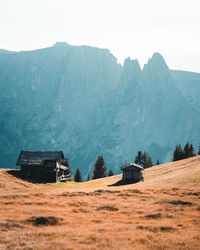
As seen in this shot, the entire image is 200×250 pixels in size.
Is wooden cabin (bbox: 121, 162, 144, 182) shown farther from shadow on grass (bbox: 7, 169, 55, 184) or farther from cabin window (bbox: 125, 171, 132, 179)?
shadow on grass (bbox: 7, 169, 55, 184)

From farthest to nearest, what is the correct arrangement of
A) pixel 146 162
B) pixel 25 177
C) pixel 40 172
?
pixel 146 162 < pixel 40 172 < pixel 25 177

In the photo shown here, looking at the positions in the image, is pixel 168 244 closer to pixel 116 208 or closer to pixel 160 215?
pixel 160 215

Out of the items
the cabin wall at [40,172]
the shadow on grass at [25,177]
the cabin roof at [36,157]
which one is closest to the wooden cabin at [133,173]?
the cabin roof at [36,157]

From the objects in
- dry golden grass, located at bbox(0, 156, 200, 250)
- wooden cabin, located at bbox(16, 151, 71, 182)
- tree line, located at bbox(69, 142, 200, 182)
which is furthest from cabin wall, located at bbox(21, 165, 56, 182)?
tree line, located at bbox(69, 142, 200, 182)

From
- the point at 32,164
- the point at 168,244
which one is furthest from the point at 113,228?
the point at 32,164

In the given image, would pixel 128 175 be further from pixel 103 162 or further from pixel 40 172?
pixel 103 162

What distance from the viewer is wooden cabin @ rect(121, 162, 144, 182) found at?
62656 millimetres

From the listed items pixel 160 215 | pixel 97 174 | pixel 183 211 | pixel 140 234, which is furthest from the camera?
pixel 97 174

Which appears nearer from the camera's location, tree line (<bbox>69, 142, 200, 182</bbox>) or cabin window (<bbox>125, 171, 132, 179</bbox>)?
cabin window (<bbox>125, 171, 132, 179</bbox>)

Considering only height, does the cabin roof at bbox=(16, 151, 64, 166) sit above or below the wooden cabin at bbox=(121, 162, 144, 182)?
above

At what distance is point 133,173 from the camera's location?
63.6 m

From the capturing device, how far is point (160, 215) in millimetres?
19422

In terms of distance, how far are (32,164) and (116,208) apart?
38323mm

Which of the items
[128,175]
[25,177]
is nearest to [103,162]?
[128,175]
